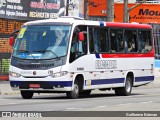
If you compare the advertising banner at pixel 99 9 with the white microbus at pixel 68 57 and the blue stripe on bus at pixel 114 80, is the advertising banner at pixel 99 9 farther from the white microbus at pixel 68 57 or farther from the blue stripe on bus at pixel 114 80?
the white microbus at pixel 68 57

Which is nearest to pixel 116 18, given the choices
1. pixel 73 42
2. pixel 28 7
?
pixel 28 7

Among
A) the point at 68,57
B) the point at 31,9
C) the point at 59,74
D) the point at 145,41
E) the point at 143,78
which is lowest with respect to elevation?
the point at 143,78

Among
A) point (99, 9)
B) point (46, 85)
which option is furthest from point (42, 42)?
point (99, 9)

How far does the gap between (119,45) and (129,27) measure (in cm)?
138

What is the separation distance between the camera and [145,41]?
94.3ft

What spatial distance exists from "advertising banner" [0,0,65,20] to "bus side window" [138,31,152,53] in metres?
11.5

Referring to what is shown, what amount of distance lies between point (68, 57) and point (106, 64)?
10.7 ft

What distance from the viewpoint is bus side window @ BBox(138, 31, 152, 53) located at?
28.3 metres

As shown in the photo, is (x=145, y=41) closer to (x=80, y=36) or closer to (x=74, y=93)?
(x=80, y=36)

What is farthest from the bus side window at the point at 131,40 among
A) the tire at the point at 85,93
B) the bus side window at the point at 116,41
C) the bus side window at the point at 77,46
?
the bus side window at the point at 77,46

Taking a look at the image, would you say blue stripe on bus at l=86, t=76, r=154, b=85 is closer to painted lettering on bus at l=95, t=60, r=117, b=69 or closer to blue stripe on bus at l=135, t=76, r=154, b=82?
blue stripe on bus at l=135, t=76, r=154, b=82

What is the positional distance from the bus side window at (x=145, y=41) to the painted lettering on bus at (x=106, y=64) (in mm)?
2369

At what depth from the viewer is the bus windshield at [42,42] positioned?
22.8m

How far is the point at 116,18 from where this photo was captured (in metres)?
64.4
